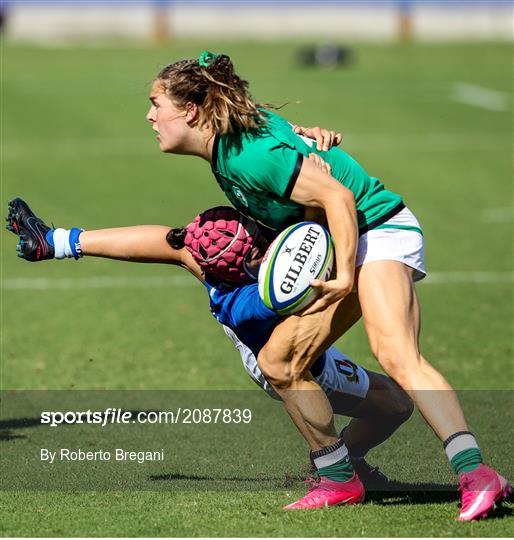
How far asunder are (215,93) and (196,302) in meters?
7.00

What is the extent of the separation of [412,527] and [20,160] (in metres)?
17.6

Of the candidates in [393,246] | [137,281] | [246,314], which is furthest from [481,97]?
[393,246]

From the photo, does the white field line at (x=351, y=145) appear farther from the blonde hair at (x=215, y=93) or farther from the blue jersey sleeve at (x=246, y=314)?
the blonde hair at (x=215, y=93)

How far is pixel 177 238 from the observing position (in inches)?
261

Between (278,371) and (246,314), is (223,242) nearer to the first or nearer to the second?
(246,314)

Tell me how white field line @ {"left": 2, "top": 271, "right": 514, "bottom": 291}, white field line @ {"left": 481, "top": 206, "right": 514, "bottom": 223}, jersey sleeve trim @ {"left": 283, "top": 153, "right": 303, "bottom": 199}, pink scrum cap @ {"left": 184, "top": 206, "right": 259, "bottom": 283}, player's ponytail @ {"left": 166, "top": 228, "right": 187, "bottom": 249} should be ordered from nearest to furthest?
jersey sleeve trim @ {"left": 283, "top": 153, "right": 303, "bottom": 199} → pink scrum cap @ {"left": 184, "top": 206, "right": 259, "bottom": 283} → player's ponytail @ {"left": 166, "top": 228, "right": 187, "bottom": 249} → white field line @ {"left": 2, "top": 271, "right": 514, "bottom": 291} → white field line @ {"left": 481, "top": 206, "right": 514, "bottom": 223}

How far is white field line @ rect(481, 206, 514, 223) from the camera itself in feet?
59.4

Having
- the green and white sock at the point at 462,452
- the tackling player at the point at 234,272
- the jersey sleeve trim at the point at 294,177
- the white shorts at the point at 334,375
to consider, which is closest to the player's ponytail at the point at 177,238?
the tackling player at the point at 234,272

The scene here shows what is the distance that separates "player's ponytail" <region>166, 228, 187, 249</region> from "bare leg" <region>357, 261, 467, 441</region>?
1.17 meters

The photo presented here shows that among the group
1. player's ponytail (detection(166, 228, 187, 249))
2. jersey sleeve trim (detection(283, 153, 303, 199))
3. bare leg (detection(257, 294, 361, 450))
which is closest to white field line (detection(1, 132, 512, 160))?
player's ponytail (detection(166, 228, 187, 249))

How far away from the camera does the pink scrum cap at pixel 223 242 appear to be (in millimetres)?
6352

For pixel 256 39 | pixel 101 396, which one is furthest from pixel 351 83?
pixel 101 396

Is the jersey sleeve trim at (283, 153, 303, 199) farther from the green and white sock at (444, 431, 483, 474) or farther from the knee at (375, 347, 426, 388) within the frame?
the green and white sock at (444, 431, 483, 474)

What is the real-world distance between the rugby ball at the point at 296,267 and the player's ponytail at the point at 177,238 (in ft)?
2.55
